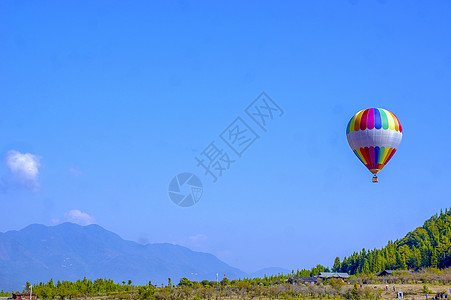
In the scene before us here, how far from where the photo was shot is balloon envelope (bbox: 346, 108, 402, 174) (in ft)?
211

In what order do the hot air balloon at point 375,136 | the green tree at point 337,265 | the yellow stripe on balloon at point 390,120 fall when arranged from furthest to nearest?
the green tree at point 337,265, the yellow stripe on balloon at point 390,120, the hot air balloon at point 375,136

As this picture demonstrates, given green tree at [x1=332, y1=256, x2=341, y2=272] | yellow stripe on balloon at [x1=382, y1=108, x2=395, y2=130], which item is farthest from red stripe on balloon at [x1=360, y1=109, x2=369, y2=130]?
green tree at [x1=332, y1=256, x2=341, y2=272]

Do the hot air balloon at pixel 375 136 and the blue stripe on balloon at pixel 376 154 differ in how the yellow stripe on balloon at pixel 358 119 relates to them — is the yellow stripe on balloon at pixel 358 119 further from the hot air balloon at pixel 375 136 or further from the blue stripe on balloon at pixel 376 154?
the blue stripe on balloon at pixel 376 154

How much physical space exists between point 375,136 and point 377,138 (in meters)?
0.31

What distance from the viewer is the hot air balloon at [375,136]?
211ft

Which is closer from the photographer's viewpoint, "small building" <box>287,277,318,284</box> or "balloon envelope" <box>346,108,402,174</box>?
"balloon envelope" <box>346,108,402,174</box>

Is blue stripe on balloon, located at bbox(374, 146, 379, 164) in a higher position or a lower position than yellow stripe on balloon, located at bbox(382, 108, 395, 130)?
lower

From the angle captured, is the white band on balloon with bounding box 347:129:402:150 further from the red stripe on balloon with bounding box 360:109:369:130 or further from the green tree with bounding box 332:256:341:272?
the green tree with bounding box 332:256:341:272

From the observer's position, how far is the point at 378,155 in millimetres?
64938

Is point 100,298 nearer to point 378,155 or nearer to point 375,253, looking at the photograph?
point 378,155

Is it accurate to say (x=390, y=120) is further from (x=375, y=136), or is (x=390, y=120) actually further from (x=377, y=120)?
(x=375, y=136)

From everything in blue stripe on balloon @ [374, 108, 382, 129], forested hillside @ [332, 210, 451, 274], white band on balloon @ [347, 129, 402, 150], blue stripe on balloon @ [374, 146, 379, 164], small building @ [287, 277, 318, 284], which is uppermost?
blue stripe on balloon @ [374, 108, 382, 129]

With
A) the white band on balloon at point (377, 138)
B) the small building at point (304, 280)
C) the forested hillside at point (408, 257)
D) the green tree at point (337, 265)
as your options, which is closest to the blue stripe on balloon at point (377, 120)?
the white band on balloon at point (377, 138)

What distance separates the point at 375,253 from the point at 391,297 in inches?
2944
